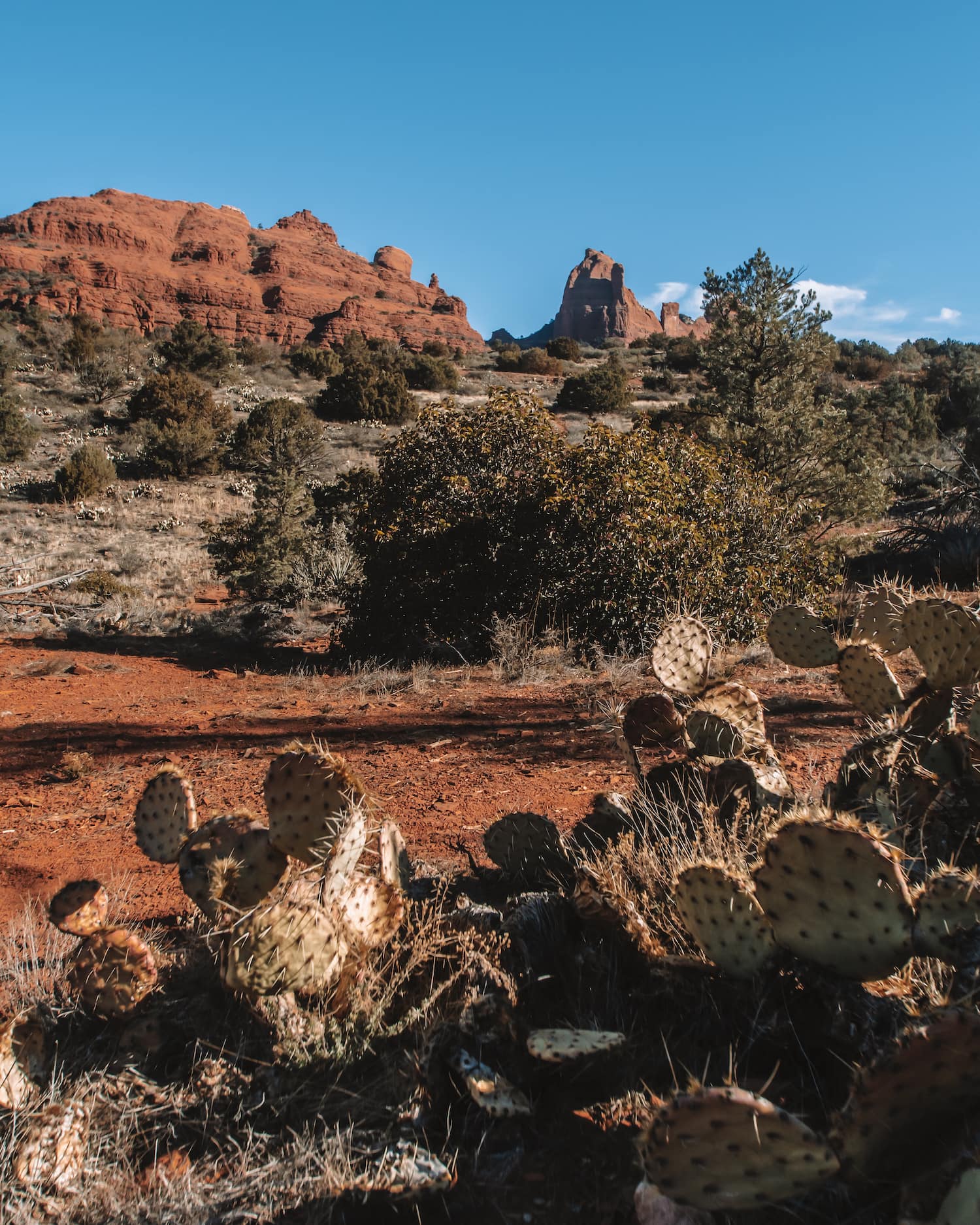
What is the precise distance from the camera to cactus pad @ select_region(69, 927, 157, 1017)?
2477mm

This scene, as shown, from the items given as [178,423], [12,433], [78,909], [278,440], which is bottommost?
[78,909]

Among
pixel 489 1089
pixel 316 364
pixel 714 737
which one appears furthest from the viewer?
pixel 316 364

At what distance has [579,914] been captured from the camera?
107 inches

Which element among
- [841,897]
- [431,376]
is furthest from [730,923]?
[431,376]

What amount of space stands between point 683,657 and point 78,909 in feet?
9.68

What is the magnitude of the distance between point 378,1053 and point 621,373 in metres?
29.1

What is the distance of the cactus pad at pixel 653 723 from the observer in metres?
3.83

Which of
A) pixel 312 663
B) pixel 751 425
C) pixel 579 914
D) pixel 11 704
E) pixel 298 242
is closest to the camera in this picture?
pixel 579 914

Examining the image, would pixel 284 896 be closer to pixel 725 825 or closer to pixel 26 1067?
pixel 26 1067

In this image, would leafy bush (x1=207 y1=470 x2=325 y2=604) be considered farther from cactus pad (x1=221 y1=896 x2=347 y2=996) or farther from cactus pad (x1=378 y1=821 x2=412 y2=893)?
cactus pad (x1=221 y1=896 x2=347 y2=996)

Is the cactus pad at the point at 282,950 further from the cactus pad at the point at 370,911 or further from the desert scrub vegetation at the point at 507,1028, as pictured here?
the cactus pad at the point at 370,911

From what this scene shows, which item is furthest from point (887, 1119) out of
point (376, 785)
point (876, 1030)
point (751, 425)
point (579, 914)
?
point (751, 425)

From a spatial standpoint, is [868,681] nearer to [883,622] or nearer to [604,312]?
[883,622]

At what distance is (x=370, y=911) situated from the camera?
8.35ft
